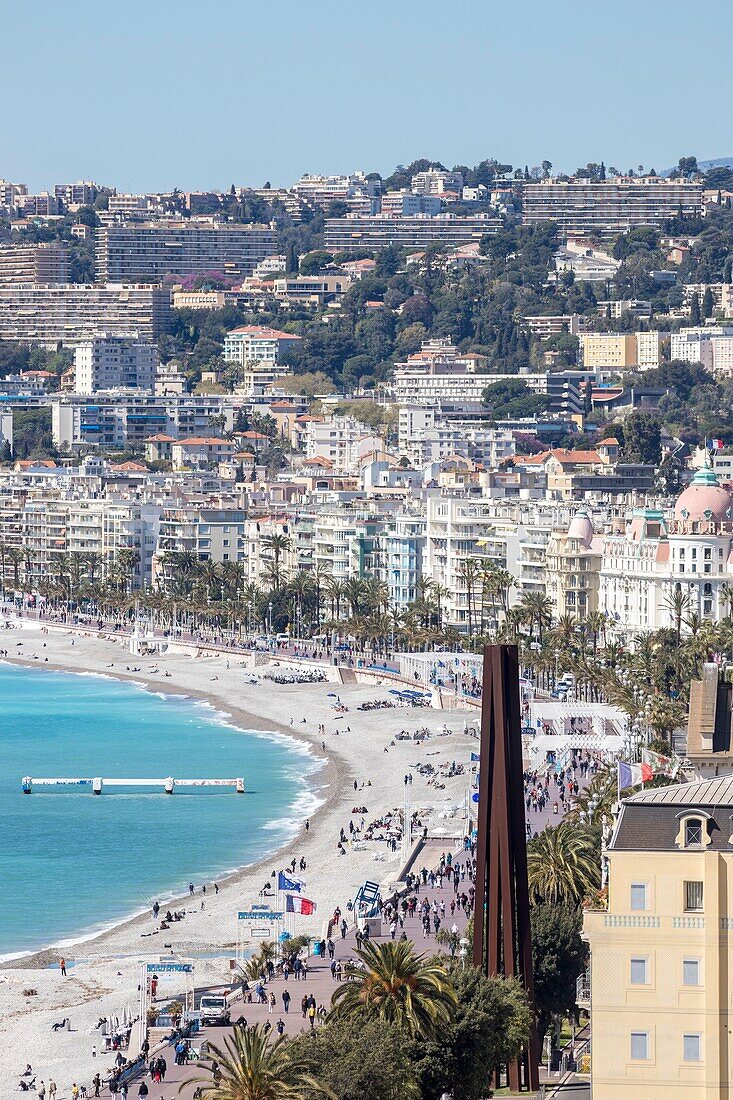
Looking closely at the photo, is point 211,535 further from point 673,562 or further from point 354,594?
point 673,562

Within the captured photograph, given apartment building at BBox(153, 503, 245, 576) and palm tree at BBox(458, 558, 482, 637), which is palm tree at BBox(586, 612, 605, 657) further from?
apartment building at BBox(153, 503, 245, 576)

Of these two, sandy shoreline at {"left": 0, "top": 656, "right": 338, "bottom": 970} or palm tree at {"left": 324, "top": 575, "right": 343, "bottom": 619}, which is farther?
palm tree at {"left": 324, "top": 575, "right": 343, "bottom": 619}

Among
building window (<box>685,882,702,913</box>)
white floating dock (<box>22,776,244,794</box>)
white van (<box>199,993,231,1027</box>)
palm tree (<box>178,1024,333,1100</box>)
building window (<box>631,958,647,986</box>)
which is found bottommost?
white van (<box>199,993,231,1027</box>)

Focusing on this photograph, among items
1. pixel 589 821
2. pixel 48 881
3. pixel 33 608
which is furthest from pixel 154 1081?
pixel 33 608

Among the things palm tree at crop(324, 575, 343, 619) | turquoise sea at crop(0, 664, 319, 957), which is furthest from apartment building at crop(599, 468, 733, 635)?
palm tree at crop(324, 575, 343, 619)

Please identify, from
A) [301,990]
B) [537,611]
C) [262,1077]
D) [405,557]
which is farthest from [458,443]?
[262,1077]

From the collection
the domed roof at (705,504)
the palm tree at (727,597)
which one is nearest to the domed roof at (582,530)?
the domed roof at (705,504)

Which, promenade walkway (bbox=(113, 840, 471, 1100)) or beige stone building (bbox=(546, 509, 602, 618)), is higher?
beige stone building (bbox=(546, 509, 602, 618))
